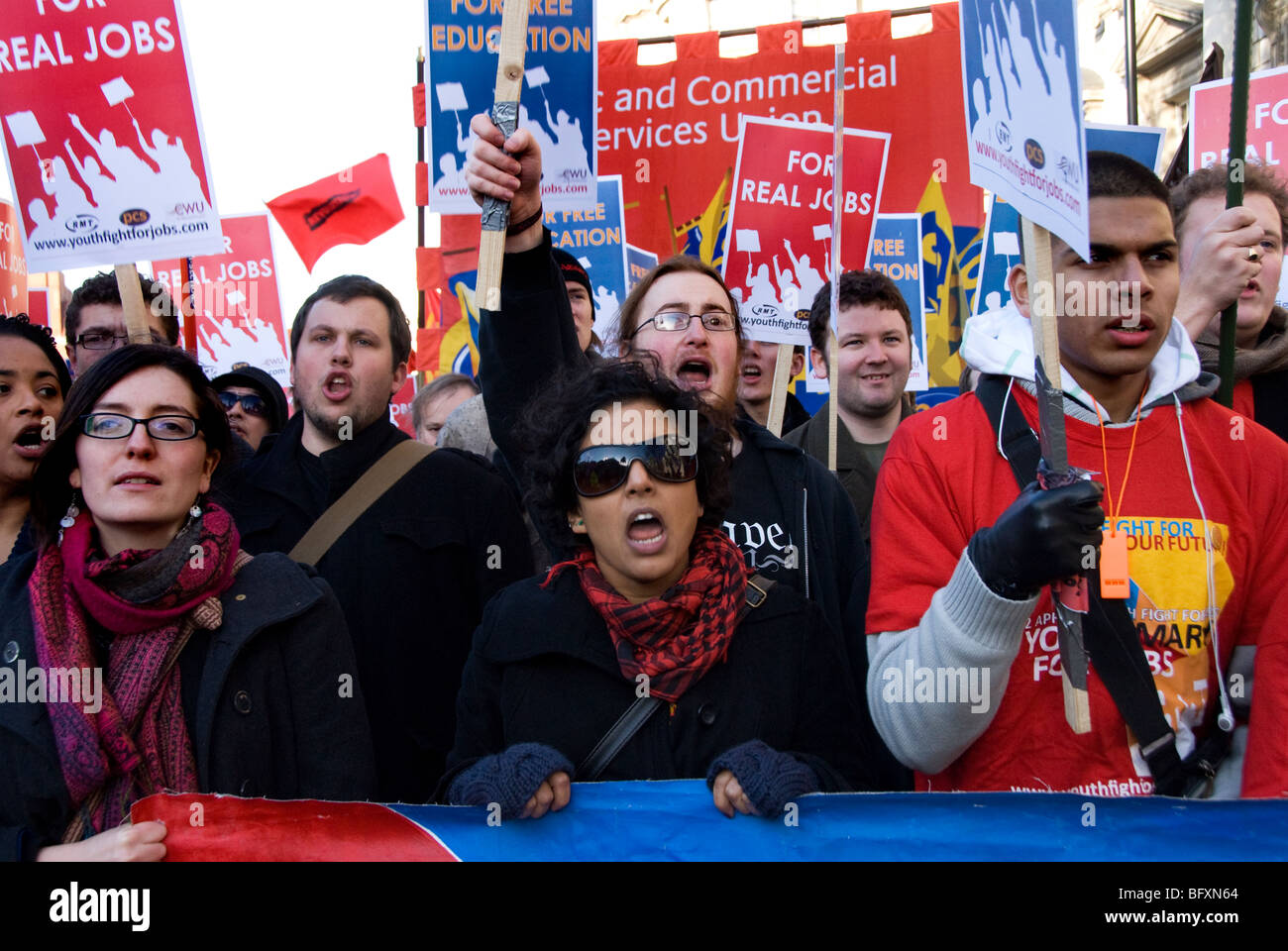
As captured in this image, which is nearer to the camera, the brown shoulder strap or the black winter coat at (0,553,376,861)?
the black winter coat at (0,553,376,861)

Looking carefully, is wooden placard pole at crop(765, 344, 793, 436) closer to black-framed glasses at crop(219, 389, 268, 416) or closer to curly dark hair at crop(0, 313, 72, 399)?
curly dark hair at crop(0, 313, 72, 399)

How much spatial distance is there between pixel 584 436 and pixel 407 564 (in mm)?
937

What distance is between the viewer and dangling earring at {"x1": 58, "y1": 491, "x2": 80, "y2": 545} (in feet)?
7.61

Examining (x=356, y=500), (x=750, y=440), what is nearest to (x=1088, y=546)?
(x=750, y=440)

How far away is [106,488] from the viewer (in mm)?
2262

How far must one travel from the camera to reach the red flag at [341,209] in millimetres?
8094

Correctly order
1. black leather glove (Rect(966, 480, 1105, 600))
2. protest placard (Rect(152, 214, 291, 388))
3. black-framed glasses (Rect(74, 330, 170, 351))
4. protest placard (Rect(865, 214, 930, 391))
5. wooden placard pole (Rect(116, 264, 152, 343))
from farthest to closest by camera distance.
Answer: protest placard (Rect(152, 214, 291, 388))
protest placard (Rect(865, 214, 930, 391))
black-framed glasses (Rect(74, 330, 170, 351))
wooden placard pole (Rect(116, 264, 152, 343))
black leather glove (Rect(966, 480, 1105, 600))

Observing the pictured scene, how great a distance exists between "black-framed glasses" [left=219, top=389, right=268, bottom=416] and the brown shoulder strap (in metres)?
1.62

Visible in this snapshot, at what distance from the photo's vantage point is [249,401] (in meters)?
4.76

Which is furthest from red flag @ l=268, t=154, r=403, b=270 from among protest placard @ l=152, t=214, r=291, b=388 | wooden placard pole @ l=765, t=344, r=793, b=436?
wooden placard pole @ l=765, t=344, r=793, b=436

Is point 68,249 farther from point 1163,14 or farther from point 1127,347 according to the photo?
point 1163,14

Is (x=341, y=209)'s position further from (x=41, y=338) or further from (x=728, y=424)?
(x=728, y=424)
